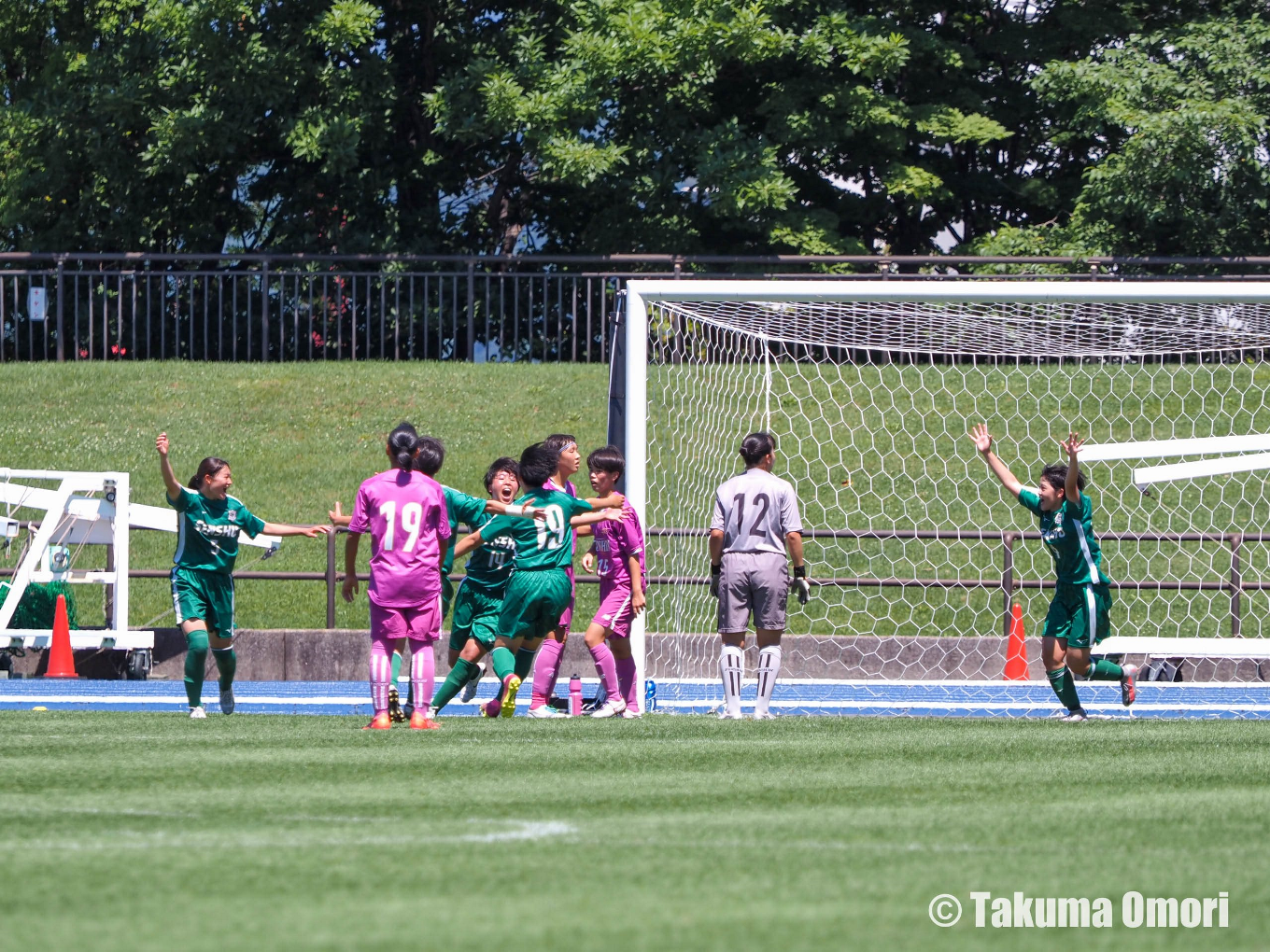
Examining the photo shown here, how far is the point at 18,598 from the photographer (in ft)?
49.4

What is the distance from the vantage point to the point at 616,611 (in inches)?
423

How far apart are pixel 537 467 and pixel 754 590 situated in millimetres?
1532

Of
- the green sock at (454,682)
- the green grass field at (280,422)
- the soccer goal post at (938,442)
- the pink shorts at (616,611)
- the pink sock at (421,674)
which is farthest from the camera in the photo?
the green grass field at (280,422)

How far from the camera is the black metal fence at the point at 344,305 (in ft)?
76.3

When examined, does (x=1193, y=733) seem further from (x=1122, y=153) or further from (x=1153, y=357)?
(x=1122, y=153)

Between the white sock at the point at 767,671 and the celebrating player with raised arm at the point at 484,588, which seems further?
the celebrating player with raised arm at the point at 484,588

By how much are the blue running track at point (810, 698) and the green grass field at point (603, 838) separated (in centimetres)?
359

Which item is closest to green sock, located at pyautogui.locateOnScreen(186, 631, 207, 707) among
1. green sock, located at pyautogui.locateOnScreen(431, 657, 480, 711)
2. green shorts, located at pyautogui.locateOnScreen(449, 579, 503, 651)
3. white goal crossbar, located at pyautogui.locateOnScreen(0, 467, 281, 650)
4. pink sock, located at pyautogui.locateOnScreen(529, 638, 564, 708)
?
green sock, located at pyautogui.locateOnScreen(431, 657, 480, 711)

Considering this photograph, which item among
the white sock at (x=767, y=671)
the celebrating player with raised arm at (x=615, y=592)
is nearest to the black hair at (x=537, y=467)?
the celebrating player with raised arm at (x=615, y=592)

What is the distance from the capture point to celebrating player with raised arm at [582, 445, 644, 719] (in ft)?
35.3

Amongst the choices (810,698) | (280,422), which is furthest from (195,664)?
(280,422)

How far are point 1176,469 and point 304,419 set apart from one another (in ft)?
38.1

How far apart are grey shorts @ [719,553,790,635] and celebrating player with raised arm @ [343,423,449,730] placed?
6.59 feet

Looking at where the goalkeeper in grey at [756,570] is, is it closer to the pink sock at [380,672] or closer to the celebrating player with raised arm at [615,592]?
the celebrating player with raised arm at [615,592]
